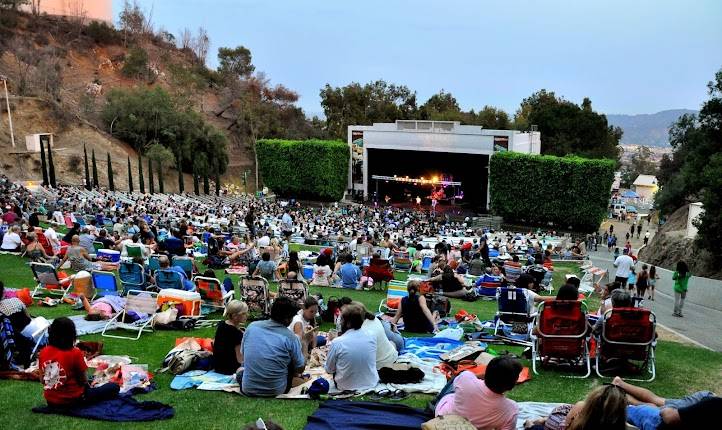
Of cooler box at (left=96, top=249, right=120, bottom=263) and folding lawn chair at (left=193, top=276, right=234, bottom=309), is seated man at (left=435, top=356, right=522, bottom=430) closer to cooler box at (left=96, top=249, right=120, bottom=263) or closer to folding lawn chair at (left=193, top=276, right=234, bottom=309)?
folding lawn chair at (left=193, top=276, right=234, bottom=309)

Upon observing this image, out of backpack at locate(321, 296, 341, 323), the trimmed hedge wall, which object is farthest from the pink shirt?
the trimmed hedge wall

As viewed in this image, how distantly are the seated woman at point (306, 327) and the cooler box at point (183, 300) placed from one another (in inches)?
86.3

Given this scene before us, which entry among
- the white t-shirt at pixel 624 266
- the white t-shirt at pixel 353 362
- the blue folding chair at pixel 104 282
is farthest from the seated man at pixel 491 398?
the white t-shirt at pixel 624 266

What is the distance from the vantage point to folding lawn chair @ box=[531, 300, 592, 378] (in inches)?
274

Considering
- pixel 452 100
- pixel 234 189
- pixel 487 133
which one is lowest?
pixel 234 189

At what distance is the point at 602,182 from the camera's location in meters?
41.5

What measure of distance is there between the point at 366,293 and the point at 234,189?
5661 centimetres

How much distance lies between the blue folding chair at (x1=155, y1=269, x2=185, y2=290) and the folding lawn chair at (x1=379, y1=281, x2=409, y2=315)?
3290mm

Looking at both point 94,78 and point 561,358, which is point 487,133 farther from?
point 94,78

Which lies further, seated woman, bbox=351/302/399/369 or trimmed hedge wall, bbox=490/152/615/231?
trimmed hedge wall, bbox=490/152/615/231

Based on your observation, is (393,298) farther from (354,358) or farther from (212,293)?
(354,358)

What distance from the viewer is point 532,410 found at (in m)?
5.80

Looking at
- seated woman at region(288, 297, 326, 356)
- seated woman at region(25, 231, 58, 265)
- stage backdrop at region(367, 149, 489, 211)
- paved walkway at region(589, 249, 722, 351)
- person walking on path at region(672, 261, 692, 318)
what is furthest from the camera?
stage backdrop at region(367, 149, 489, 211)

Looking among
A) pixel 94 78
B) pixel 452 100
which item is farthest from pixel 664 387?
pixel 94 78
